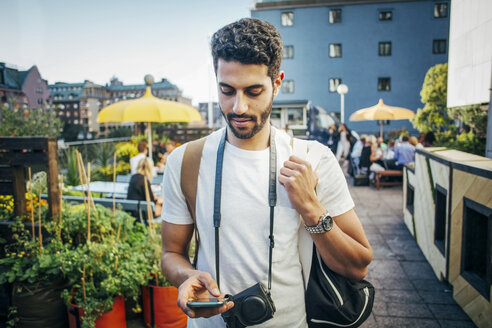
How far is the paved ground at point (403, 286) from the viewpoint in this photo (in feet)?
11.3

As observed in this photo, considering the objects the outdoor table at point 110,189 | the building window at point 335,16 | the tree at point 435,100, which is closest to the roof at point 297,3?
the building window at point 335,16

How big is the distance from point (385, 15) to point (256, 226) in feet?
110

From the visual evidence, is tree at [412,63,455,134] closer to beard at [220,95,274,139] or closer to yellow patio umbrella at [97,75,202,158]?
yellow patio umbrella at [97,75,202,158]

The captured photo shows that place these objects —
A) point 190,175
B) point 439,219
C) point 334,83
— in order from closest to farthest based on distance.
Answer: point 190,175
point 439,219
point 334,83

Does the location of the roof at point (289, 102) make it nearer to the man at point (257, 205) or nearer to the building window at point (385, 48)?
the building window at point (385, 48)

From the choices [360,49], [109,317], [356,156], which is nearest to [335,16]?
[360,49]

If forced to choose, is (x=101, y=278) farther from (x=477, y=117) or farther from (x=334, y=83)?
(x=334, y=83)

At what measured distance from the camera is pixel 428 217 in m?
4.73

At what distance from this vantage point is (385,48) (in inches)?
1179

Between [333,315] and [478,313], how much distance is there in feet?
8.45

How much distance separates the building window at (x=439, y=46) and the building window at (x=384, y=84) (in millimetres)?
4356

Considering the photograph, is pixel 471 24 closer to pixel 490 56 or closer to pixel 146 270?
pixel 490 56

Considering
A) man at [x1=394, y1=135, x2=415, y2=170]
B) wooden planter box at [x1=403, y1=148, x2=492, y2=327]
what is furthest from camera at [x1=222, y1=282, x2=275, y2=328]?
man at [x1=394, y1=135, x2=415, y2=170]

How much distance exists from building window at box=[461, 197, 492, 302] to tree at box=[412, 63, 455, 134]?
10.6m
